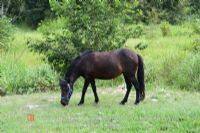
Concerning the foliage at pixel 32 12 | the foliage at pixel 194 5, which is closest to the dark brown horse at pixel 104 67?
the foliage at pixel 32 12

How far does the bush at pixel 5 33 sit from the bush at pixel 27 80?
18.1 feet

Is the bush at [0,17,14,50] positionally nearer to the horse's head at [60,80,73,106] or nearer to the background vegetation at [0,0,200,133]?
the background vegetation at [0,0,200,133]

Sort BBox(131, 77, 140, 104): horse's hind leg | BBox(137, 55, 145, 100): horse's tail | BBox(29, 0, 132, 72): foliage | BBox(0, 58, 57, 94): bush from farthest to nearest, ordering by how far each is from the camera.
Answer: BBox(29, 0, 132, 72): foliage
BBox(0, 58, 57, 94): bush
BBox(137, 55, 145, 100): horse's tail
BBox(131, 77, 140, 104): horse's hind leg

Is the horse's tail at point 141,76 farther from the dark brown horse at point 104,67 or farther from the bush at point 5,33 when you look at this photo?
the bush at point 5,33

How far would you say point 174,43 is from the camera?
21.0m

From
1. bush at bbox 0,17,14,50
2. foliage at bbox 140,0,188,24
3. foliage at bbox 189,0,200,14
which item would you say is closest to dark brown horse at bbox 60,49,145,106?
bush at bbox 0,17,14,50

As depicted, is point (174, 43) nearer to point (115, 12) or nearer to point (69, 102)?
point (115, 12)

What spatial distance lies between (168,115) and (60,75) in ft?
19.2

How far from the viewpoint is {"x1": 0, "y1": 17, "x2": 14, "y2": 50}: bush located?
19581 millimetres

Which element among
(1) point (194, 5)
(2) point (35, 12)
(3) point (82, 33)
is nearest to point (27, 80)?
(3) point (82, 33)

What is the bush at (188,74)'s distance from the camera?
13.1m

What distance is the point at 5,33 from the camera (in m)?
20.0

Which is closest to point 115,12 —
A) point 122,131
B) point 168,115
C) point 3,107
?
point 3,107

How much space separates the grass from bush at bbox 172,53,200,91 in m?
0.69
